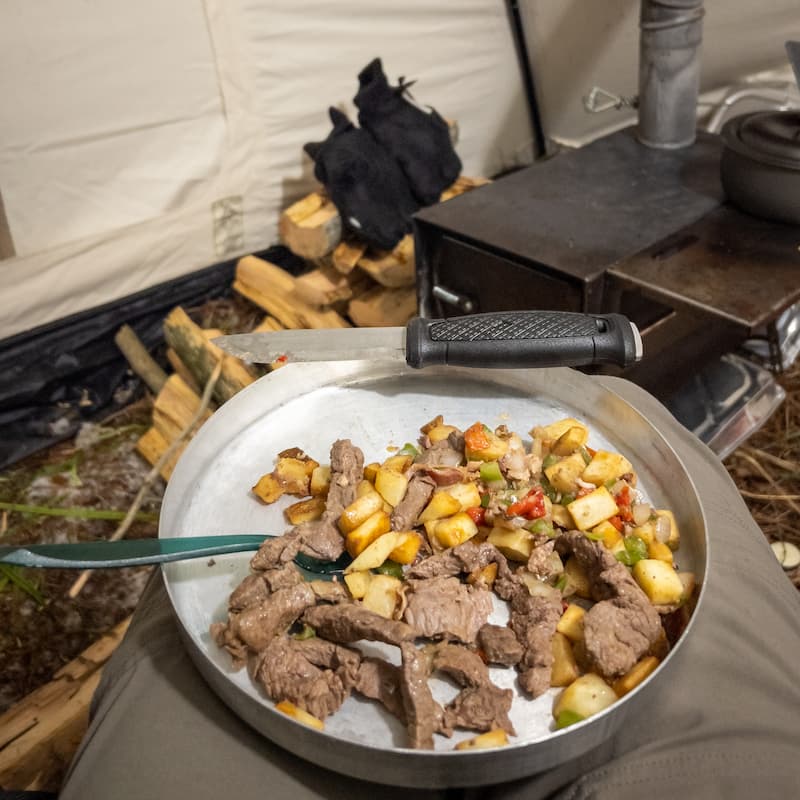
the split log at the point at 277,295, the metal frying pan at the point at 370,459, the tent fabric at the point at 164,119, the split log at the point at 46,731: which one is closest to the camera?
the metal frying pan at the point at 370,459

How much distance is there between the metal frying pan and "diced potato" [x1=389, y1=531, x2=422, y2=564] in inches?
5.4

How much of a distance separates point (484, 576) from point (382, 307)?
1.54m

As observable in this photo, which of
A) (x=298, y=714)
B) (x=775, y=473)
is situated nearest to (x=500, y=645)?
(x=298, y=714)

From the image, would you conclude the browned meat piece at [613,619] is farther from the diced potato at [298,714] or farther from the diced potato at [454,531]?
the diced potato at [298,714]

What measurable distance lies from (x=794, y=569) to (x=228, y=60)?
2.23 m

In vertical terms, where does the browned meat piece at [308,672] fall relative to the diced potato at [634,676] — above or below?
above

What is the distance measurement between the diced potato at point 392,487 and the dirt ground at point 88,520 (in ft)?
3.98

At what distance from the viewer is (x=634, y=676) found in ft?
2.86

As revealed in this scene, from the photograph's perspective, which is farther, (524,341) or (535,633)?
(524,341)

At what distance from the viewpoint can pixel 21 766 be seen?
1.47 m

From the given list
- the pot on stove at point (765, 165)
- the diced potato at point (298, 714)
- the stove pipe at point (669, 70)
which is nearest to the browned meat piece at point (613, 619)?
the diced potato at point (298, 714)

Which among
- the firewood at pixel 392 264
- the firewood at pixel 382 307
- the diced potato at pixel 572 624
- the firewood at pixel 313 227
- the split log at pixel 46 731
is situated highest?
the diced potato at pixel 572 624

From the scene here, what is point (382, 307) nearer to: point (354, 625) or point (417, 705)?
point (354, 625)

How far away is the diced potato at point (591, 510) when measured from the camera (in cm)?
103
